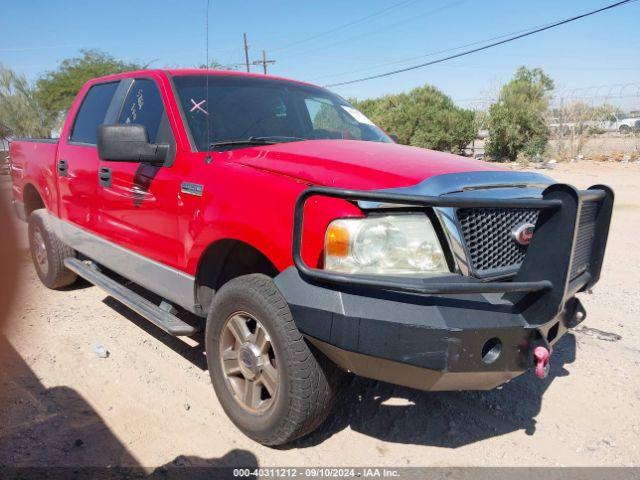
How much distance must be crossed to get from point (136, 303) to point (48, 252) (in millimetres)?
2055

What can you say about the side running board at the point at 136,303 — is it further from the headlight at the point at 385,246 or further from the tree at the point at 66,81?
the tree at the point at 66,81

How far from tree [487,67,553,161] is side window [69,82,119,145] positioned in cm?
2224

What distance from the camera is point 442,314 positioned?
6.78 feet

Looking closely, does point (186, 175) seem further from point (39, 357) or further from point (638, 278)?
point (638, 278)

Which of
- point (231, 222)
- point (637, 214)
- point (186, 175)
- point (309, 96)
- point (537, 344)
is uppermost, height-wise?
point (309, 96)

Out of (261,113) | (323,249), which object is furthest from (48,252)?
(323,249)

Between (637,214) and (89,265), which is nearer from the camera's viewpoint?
(89,265)

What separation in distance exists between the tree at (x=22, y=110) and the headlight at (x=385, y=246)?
30.5 meters

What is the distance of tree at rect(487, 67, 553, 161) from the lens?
24156 mm

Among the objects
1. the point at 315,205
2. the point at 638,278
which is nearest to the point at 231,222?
the point at 315,205

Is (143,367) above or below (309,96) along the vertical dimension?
below

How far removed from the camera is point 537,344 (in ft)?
7.48

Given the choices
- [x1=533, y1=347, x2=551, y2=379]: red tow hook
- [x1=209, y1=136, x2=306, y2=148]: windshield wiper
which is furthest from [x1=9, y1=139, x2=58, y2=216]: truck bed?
[x1=533, y1=347, x2=551, y2=379]: red tow hook

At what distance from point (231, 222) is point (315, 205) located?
57 cm
